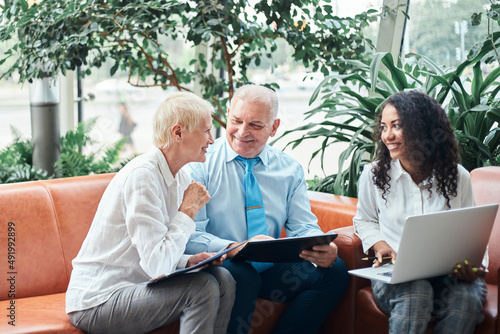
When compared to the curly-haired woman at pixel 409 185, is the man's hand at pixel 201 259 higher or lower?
lower

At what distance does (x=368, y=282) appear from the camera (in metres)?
2.36

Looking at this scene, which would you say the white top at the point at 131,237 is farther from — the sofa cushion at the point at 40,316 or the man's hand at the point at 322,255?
the man's hand at the point at 322,255

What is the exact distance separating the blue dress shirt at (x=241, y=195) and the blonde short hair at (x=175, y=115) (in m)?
0.29

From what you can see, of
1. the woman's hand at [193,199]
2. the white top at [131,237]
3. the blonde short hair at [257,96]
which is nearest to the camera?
the white top at [131,237]

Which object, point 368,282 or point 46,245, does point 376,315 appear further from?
point 46,245

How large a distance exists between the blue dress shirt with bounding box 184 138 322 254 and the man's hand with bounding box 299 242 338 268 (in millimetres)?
187

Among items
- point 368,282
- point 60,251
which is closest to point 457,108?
point 368,282

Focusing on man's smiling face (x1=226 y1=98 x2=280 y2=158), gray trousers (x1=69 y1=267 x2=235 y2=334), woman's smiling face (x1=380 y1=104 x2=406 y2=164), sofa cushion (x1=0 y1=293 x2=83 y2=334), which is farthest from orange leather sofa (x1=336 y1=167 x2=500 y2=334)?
sofa cushion (x1=0 y1=293 x2=83 y2=334)

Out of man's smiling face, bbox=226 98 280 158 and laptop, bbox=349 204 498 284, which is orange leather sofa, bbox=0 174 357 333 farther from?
man's smiling face, bbox=226 98 280 158

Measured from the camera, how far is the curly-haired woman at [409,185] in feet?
6.72

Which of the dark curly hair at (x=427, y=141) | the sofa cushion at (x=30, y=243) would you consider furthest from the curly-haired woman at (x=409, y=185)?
the sofa cushion at (x=30, y=243)

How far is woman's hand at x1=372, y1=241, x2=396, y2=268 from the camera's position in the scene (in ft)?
6.98

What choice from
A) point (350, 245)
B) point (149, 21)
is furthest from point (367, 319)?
point (149, 21)

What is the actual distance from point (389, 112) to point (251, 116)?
1.75ft
